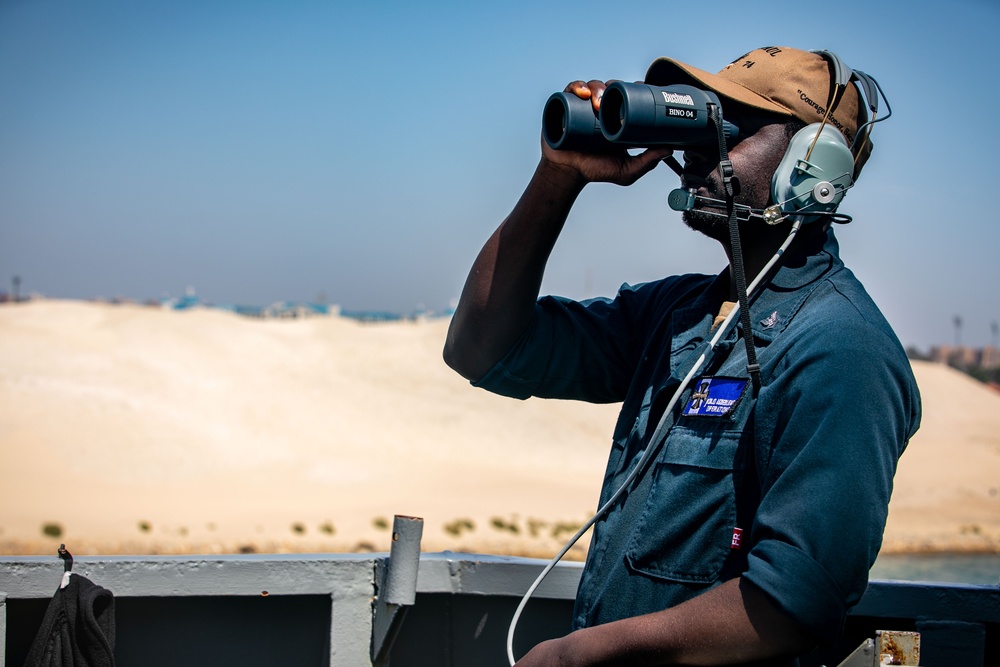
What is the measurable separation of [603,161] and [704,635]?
1.13 meters

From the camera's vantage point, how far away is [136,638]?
3.17 meters

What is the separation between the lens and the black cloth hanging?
284 cm

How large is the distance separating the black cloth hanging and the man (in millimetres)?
1278

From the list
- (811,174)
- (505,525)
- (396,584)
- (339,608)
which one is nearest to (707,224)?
(811,174)

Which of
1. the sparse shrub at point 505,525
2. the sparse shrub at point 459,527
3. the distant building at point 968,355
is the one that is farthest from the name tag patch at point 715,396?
the distant building at point 968,355

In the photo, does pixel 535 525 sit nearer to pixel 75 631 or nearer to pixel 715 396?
pixel 75 631

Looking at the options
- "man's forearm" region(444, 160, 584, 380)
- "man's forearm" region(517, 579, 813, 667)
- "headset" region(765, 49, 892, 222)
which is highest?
"headset" region(765, 49, 892, 222)

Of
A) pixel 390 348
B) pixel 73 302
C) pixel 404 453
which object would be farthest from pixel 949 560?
pixel 73 302

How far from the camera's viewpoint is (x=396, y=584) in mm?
3070

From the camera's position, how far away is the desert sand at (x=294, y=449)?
31.4 meters

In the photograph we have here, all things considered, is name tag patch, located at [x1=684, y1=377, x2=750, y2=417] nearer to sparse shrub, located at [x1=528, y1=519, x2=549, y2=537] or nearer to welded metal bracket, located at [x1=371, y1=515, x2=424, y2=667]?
welded metal bracket, located at [x1=371, y1=515, x2=424, y2=667]

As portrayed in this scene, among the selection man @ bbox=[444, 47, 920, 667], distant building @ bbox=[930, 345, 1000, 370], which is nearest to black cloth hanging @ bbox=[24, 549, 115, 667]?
man @ bbox=[444, 47, 920, 667]

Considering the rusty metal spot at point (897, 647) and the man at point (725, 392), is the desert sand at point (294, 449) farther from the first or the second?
the rusty metal spot at point (897, 647)

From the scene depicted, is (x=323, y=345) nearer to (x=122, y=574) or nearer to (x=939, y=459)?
(x=939, y=459)
